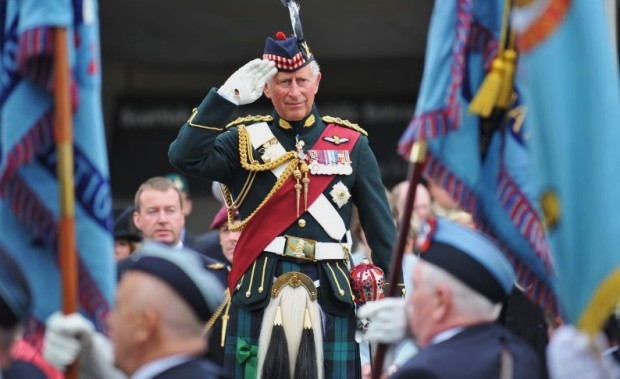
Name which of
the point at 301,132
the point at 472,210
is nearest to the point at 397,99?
the point at 301,132

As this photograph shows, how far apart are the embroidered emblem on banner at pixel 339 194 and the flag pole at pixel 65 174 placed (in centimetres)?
271

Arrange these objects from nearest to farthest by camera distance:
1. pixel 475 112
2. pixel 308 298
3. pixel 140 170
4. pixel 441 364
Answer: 1. pixel 441 364
2. pixel 475 112
3. pixel 308 298
4. pixel 140 170

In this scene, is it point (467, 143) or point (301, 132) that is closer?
point (467, 143)

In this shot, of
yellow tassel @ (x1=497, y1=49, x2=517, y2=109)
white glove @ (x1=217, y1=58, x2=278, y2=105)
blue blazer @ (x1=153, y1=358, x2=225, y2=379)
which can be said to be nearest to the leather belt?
white glove @ (x1=217, y1=58, x2=278, y2=105)

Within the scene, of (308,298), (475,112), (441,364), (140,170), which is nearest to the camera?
(441,364)

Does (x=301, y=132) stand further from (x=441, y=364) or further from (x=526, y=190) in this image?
(x=441, y=364)

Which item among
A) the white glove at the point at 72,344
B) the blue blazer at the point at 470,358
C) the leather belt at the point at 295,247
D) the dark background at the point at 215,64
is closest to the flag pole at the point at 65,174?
the white glove at the point at 72,344

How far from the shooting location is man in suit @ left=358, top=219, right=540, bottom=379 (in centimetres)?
540

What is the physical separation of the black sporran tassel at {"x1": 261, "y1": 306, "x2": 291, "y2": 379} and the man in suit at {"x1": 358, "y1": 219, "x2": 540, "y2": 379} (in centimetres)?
222

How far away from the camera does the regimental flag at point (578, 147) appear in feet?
17.1

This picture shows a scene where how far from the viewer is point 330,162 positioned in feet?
26.6

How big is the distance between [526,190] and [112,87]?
10.1m

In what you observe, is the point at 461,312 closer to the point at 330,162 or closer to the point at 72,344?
Answer: the point at 72,344

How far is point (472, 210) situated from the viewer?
20.1 feet
